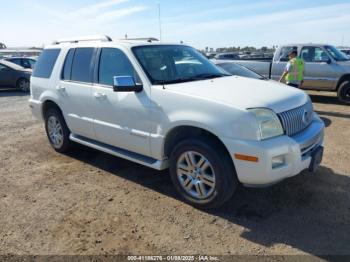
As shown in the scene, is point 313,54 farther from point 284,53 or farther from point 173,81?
point 173,81

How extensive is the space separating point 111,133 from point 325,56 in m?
8.57

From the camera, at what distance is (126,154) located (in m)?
4.81

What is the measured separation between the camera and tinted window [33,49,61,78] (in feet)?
19.8

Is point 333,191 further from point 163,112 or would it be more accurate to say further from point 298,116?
point 163,112

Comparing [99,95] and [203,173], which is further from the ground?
[99,95]

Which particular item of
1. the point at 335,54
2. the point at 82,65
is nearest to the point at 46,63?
the point at 82,65

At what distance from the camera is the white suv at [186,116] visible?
3.64 metres

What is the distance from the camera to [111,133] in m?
4.93

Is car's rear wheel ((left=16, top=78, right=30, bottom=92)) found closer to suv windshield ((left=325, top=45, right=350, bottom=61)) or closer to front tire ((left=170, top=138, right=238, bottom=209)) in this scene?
suv windshield ((left=325, top=45, right=350, bottom=61))

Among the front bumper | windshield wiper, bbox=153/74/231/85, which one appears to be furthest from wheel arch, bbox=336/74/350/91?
the front bumper

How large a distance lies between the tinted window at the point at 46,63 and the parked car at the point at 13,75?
1032 cm

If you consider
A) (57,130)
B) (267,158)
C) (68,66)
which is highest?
(68,66)

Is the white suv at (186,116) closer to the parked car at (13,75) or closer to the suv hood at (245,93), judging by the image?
the suv hood at (245,93)

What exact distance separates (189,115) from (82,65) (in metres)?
2.28
